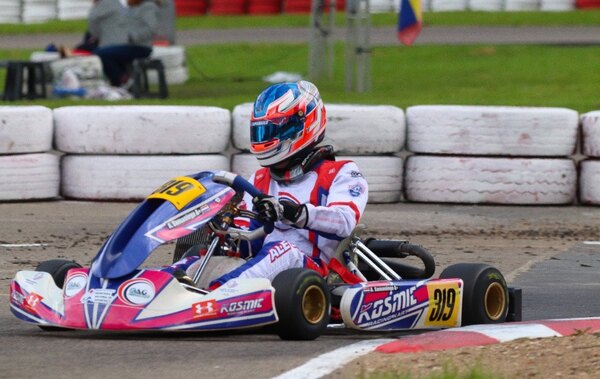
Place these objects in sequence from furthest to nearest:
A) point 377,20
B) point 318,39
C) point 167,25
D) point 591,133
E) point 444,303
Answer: point 377,20, point 167,25, point 318,39, point 591,133, point 444,303

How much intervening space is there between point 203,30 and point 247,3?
250cm

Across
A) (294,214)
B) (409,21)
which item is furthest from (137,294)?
(409,21)

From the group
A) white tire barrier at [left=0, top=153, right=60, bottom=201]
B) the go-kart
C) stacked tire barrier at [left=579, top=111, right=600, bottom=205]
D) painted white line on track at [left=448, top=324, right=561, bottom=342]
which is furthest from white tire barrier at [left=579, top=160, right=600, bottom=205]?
painted white line on track at [left=448, top=324, right=561, bottom=342]

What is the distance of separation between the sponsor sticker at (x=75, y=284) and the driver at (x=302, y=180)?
0.73 meters

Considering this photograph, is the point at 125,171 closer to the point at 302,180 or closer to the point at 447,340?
the point at 302,180

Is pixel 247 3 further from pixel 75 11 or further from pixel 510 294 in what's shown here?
pixel 510 294

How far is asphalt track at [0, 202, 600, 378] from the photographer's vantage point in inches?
208

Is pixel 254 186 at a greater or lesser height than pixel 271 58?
greater

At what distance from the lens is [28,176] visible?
1101cm

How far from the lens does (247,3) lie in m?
29.9

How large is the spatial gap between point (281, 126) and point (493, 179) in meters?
4.94

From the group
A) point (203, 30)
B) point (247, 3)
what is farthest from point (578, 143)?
point (247, 3)

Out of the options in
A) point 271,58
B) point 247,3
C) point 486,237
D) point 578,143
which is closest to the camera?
point 486,237

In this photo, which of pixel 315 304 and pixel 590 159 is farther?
pixel 590 159
